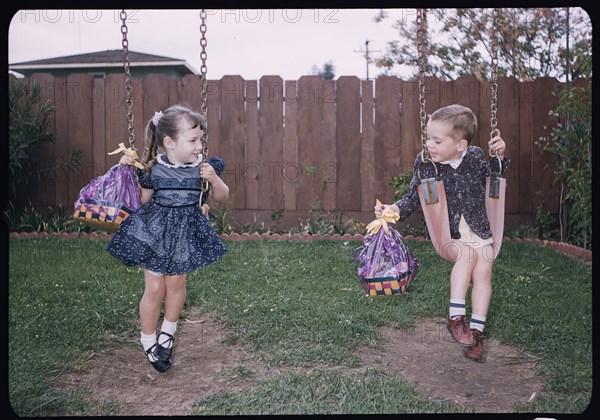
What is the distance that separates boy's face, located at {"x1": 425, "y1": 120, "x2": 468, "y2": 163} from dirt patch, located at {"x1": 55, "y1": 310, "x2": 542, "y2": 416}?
928mm

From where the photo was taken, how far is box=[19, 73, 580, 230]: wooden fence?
13.4 ft

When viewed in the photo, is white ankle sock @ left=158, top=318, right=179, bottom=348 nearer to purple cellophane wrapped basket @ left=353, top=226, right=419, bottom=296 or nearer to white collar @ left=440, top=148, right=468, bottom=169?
purple cellophane wrapped basket @ left=353, top=226, right=419, bottom=296

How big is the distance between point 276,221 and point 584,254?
2.07 meters

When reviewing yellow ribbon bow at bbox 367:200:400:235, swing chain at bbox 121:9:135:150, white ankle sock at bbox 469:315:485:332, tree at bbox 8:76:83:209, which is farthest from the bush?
tree at bbox 8:76:83:209

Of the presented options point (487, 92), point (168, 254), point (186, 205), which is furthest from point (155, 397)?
point (487, 92)

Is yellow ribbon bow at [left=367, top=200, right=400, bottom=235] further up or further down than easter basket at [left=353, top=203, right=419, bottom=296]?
further up

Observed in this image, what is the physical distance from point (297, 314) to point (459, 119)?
131cm

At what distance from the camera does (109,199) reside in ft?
8.75

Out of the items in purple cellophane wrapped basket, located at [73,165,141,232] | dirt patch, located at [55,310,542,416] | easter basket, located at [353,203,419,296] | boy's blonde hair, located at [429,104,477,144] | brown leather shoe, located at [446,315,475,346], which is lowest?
dirt patch, located at [55,310,542,416]

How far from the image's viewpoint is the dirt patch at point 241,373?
8.73 feet

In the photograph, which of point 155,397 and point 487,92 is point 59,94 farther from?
point 487,92

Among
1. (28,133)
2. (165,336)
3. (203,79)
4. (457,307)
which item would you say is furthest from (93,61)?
(457,307)

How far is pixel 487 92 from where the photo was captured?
4105mm

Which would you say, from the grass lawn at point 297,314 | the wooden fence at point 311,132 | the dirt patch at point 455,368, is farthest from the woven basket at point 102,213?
the wooden fence at point 311,132
